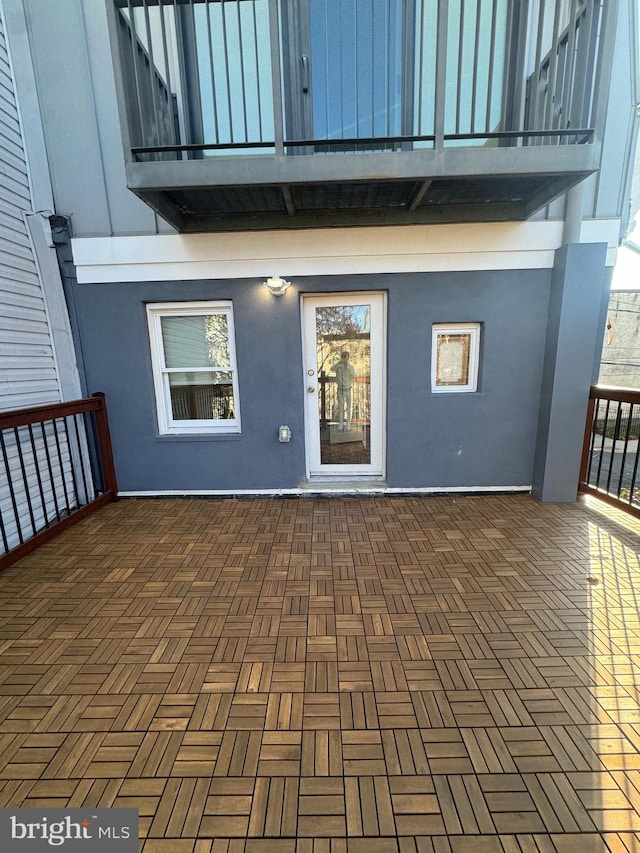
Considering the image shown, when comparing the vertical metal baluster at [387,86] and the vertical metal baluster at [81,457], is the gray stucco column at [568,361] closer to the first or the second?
the vertical metal baluster at [387,86]

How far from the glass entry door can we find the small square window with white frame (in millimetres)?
520

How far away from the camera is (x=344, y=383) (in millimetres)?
3705

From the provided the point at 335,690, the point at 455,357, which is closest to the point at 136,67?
the point at 455,357

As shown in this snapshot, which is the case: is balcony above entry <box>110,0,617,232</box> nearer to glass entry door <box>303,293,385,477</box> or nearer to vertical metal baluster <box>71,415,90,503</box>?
glass entry door <box>303,293,385,477</box>

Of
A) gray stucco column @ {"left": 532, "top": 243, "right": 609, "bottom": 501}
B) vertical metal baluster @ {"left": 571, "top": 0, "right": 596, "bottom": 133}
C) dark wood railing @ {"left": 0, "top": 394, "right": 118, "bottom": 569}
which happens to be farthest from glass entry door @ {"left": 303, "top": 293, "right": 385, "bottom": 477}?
dark wood railing @ {"left": 0, "top": 394, "right": 118, "bottom": 569}

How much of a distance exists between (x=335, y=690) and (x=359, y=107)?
12.9 feet

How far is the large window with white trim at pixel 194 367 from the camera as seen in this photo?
3580mm

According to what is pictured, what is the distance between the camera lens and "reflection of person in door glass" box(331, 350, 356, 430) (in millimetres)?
3676

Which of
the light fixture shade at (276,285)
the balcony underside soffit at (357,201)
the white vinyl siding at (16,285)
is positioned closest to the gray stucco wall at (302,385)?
the light fixture shade at (276,285)

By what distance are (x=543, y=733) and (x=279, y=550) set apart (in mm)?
1790

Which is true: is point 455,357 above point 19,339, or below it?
below

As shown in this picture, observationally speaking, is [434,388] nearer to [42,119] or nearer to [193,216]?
[193,216]

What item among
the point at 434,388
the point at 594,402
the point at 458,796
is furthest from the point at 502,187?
the point at 458,796

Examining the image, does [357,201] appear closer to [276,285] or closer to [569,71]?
[276,285]
